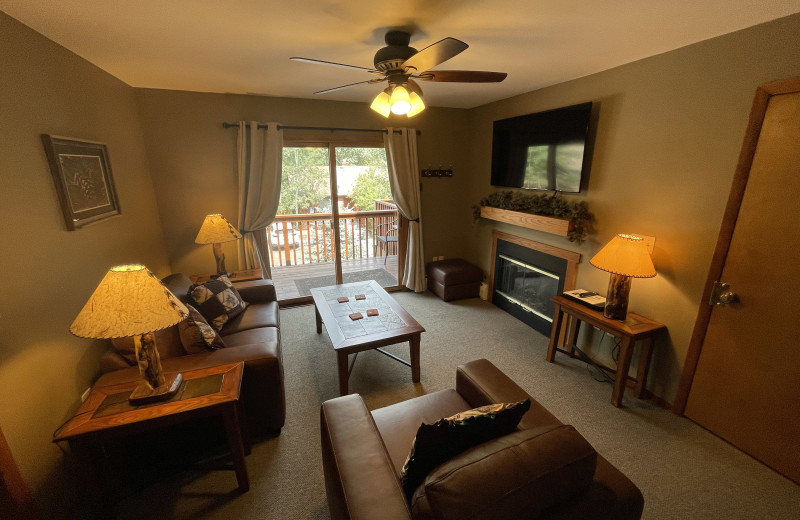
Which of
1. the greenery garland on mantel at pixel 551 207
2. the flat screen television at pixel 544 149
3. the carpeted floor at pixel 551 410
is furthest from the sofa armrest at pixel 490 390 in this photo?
the flat screen television at pixel 544 149

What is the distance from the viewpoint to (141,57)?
220 cm

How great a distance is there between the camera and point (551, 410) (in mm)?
2287

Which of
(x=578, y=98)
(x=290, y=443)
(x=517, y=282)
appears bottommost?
(x=290, y=443)

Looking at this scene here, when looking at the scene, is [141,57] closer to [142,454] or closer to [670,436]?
[142,454]

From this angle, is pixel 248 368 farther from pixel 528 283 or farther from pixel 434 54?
pixel 528 283

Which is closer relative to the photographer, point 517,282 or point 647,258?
point 647,258

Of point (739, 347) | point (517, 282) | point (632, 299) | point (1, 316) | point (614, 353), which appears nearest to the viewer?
point (1, 316)

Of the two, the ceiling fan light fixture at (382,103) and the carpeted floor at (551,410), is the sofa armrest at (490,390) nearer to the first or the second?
the carpeted floor at (551,410)

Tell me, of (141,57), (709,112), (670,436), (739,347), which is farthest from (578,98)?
(141,57)

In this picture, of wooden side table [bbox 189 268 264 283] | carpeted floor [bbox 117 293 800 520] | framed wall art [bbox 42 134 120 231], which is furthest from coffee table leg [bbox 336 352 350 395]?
framed wall art [bbox 42 134 120 231]

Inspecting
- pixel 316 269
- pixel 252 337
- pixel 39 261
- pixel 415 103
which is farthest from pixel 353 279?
pixel 39 261

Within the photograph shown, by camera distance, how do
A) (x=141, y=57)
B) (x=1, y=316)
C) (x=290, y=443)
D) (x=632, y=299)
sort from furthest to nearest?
(x=632, y=299), (x=141, y=57), (x=290, y=443), (x=1, y=316)

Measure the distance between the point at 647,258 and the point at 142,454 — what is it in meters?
3.22

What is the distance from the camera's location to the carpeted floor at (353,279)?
488 cm
